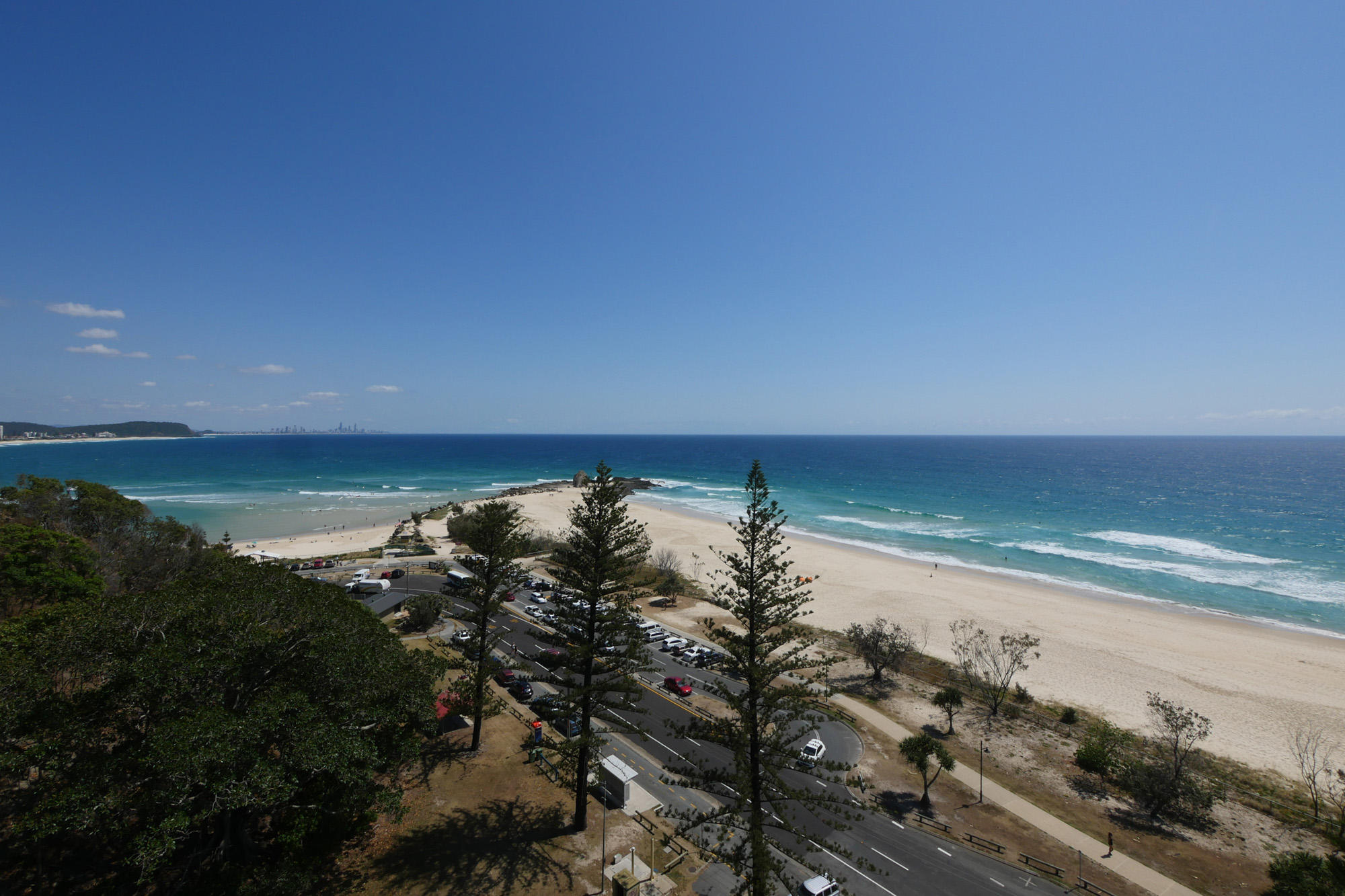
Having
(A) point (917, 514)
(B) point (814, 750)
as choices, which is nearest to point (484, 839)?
(B) point (814, 750)

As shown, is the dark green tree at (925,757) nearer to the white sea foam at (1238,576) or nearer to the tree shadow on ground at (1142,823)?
the tree shadow on ground at (1142,823)

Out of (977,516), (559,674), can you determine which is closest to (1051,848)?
(559,674)

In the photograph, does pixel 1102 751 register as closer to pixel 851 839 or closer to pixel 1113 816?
pixel 1113 816

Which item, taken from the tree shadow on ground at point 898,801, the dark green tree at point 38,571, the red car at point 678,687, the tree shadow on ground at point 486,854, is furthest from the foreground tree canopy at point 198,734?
the tree shadow on ground at point 898,801

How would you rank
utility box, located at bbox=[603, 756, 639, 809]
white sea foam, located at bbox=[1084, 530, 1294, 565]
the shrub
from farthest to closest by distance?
1. white sea foam, located at bbox=[1084, 530, 1294, 565]
2. the shrub
3. utility box, located at bbox=[603, 756, 639, 809]

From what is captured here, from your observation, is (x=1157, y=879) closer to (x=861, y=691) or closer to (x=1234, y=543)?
(x=861, y=691)

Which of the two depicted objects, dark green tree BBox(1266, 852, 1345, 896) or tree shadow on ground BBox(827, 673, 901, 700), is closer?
dark green tree BBox(1266, 852, 1345, 896)

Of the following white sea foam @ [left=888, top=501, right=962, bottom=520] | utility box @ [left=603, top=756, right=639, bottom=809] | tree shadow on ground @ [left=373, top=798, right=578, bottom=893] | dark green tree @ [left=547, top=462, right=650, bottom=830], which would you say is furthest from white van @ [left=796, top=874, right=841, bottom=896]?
white sea foam @ [left=888, top=501, right=962, bottom=520]

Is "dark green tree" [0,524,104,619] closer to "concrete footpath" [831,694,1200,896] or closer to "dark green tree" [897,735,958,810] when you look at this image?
"dark green tree" [897,735,958,810]
